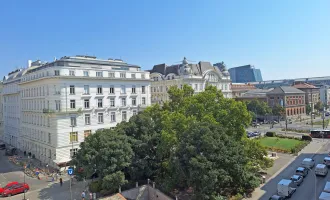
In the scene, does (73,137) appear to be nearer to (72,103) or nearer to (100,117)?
(72,103)

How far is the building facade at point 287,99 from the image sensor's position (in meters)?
94.7

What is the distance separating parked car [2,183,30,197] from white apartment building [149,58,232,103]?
41.2 m

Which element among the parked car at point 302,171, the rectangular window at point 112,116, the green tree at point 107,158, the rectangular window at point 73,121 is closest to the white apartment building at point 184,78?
the rectangular window at point 112,116

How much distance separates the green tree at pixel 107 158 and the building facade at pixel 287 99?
76.8 meters

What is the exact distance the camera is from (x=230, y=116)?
32.8 m

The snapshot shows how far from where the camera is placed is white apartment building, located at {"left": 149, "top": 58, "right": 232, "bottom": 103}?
70875 mm

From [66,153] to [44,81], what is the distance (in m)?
13.6

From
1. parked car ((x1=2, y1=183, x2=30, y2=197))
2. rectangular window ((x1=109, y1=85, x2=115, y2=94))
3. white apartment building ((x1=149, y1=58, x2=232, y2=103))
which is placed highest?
white apartment building ((x1=149, y1=58, x2=232, y2=103))

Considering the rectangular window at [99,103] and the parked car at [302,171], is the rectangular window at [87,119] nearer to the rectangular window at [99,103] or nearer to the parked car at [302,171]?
the rectangular window at [99,103]

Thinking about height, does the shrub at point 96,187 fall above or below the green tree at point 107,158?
below

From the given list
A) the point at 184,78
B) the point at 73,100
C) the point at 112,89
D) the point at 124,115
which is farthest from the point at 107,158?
the point at 184,78

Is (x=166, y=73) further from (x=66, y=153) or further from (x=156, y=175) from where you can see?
Answer: (x=156, y=175)

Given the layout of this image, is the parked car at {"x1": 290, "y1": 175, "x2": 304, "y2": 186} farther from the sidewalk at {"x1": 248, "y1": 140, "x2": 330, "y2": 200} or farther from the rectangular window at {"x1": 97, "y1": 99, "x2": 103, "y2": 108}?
the rectangular window at {"x1": 97, "y1": 99, "x2": 103, "y2": 108}

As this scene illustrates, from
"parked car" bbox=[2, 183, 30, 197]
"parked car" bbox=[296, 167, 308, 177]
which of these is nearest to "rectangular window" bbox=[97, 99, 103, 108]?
"parked car" bbox=[2, 183, 30, 197]
